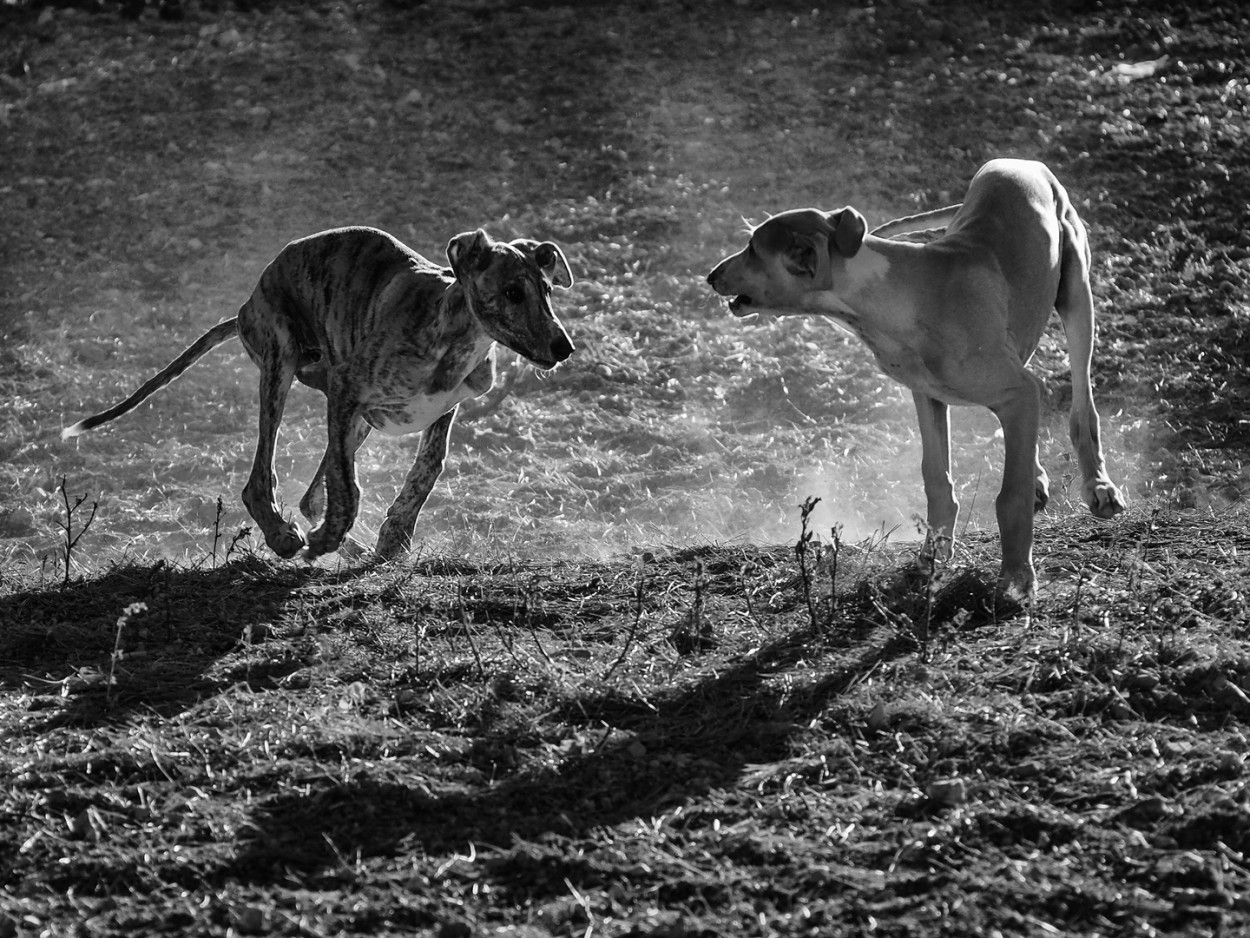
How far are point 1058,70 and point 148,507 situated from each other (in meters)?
8.94

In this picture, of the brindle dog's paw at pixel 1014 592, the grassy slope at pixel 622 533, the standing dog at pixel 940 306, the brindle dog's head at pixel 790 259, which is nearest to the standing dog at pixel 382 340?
the grassy slope at pixel 622 533

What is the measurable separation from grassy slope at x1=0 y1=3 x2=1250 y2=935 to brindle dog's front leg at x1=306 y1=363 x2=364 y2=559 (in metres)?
0.53

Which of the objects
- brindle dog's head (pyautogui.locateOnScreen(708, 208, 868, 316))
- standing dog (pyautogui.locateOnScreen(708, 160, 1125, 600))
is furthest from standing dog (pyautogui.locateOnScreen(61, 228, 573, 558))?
standing dog (pyautogui.locateOnScreen(708, 160, 1125, 600))

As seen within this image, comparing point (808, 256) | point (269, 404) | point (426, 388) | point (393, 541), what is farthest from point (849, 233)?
point (269, 404)

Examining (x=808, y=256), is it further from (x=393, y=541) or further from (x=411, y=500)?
(x=393, y=541)

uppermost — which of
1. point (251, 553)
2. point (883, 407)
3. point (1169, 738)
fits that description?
point (1169, 738)

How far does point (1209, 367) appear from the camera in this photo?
9.31m

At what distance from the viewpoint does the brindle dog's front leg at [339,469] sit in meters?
6.74

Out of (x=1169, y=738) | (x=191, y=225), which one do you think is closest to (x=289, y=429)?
(x=191, y=225)

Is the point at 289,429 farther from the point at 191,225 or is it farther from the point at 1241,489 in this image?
the point at 1241,489

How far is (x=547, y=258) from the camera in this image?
652cm

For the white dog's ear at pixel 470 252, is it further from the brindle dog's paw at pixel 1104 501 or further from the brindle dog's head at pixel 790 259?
the brindle dog's paw at pixel 1104 501

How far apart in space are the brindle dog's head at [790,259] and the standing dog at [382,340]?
2.85ft

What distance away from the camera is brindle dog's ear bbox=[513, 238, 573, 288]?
650 cm
